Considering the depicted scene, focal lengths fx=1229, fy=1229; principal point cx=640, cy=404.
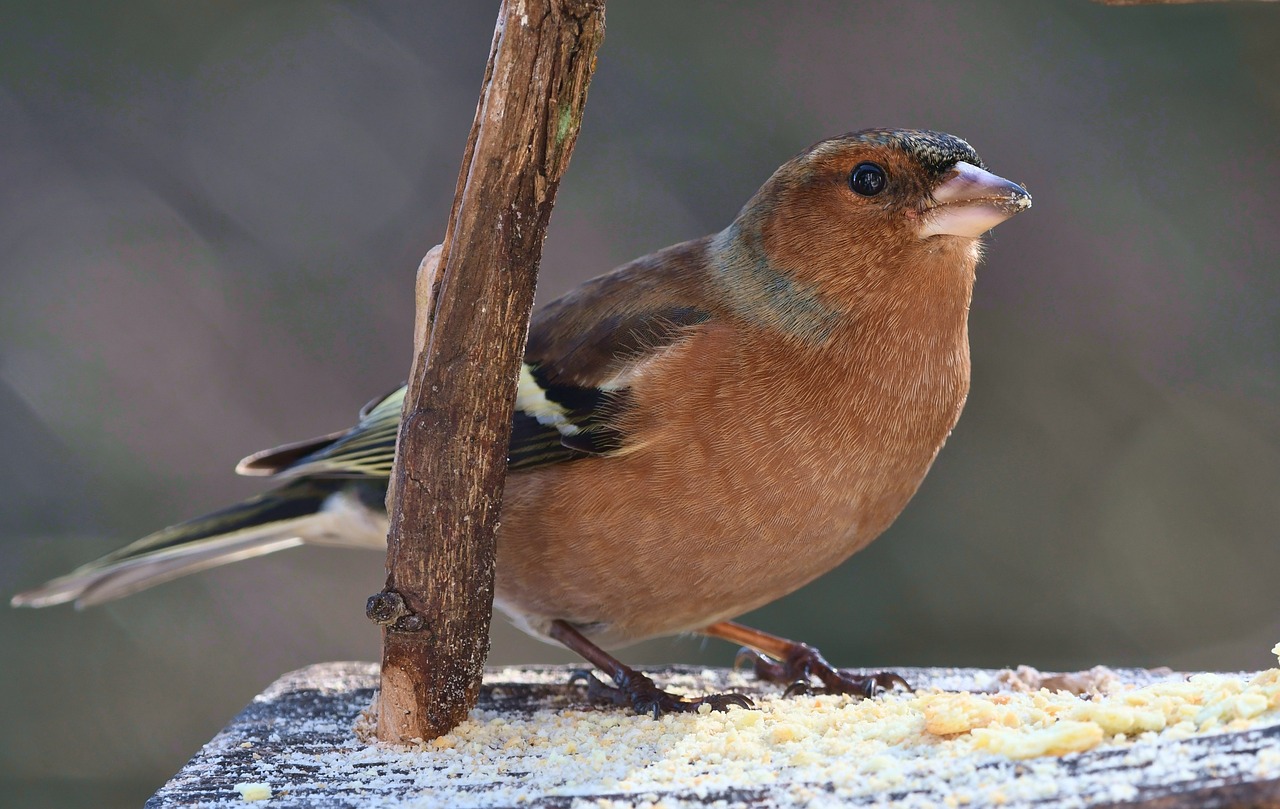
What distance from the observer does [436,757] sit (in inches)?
94.3

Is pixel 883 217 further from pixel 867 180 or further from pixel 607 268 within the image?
pixel 607 268

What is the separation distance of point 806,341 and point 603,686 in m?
0.98

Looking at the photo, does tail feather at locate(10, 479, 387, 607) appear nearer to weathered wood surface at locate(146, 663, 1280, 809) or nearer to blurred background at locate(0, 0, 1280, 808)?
weathered wood surface at locate(146, 663, 1280, 809)

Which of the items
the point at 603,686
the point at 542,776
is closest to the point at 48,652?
the point at 603,686

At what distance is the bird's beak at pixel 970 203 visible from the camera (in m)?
2.64

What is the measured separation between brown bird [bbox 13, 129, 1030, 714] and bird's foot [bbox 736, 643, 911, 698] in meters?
0.06

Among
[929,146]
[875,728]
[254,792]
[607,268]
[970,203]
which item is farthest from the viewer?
[607,268]

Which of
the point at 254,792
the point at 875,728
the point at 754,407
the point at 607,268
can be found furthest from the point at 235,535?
the point at 607,268

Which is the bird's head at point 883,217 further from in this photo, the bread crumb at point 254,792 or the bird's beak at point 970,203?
the bread crumb at point 254,792

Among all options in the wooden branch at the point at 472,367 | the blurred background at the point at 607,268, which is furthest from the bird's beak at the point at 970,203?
the blurred background at the point at 607,268

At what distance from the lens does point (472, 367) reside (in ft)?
7.72

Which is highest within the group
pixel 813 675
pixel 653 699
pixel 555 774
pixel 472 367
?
pixel 472 367

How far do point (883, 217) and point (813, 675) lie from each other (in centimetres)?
126

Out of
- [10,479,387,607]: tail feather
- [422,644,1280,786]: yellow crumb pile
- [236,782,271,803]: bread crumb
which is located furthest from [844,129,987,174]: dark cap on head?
[236,782,271,803]: bread crumb
